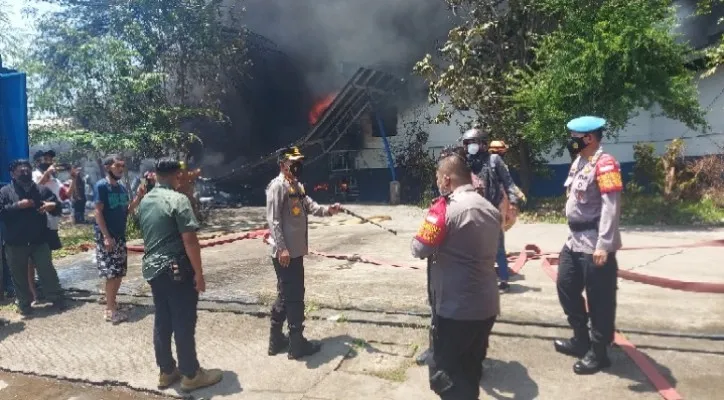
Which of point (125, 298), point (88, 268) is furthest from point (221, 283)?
point (88, 268)

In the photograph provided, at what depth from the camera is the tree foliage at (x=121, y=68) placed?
36.9ft

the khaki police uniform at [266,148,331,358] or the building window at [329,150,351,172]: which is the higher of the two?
the building window at [329,150,351,172]

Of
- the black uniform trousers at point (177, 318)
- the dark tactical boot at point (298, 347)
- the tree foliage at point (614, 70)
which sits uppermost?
the tree foliage at point (614, 70)

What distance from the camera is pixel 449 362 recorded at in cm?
272

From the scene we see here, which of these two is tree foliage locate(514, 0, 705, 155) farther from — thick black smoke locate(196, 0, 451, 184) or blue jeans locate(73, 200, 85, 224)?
blue jeans locate(73, 200, 85, 224)

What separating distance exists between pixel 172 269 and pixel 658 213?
9592 mm

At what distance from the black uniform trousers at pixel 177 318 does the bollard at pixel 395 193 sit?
12.4 m

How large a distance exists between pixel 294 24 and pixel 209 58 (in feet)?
19.6

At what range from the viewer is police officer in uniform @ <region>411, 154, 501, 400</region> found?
2656 mm

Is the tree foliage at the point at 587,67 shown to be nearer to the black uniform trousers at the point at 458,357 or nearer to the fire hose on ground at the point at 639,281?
the fire hose on ground at the point at 639,281

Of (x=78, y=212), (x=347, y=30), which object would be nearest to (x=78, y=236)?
(x=78, y=212)

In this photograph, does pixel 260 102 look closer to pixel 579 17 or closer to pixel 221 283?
pixel 579 17

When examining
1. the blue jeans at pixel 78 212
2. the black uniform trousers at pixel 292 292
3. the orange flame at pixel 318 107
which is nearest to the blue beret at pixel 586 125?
the black uniform trousers at pixel 292 292

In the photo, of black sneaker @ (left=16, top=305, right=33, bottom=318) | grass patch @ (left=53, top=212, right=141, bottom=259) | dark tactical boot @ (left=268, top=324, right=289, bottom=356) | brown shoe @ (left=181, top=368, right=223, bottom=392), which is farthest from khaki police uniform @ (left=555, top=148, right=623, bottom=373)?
grass patch @ (left=53, top=212, right=141, bottom=259)
